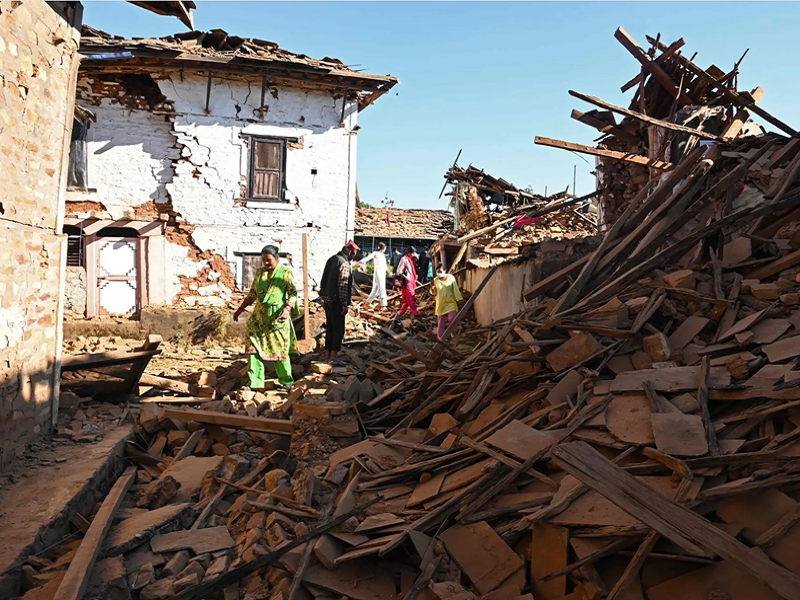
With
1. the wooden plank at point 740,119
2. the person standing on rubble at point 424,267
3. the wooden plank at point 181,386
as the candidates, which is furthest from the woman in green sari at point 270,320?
the person standing on rubble at point 424,267

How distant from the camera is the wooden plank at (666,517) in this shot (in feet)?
7.64

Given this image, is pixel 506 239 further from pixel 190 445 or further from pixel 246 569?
pixel 246 569

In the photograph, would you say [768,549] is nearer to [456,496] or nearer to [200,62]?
[456,496]

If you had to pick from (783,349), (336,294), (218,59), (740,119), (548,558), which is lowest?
(548,558)

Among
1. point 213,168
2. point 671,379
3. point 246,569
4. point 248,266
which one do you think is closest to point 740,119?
point 671,379

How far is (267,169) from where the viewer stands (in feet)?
45.0

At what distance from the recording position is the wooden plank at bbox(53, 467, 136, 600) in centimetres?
310

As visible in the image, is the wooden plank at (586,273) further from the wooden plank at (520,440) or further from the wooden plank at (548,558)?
the wooden plank at (548,558)

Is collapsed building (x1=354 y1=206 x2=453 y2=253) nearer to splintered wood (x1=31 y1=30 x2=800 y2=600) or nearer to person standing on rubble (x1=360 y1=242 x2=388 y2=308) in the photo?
person standing on rubble (x1=360 y1=242 x2=388 y2=308)

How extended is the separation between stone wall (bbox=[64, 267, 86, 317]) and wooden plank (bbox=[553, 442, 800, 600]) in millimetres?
12680

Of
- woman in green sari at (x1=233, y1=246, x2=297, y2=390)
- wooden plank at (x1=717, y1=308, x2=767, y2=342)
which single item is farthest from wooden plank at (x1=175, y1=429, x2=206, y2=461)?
wooden plank at (x1=717, y1=308, x2=767, y2=342)

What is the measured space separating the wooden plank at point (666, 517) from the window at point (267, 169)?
11.9 meters

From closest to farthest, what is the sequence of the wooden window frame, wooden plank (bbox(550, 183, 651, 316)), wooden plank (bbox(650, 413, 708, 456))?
wooden plank (bbox(650, 413, 708, 456)), wooden plank (bbox(550, 183, 651, 316)), the wooden window frame

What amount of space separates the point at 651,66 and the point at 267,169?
28.5 ft
